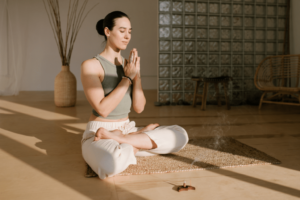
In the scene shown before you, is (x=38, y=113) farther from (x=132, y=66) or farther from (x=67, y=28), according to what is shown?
(x=132, y=66)

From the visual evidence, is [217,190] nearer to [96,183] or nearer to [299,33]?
[96,183]

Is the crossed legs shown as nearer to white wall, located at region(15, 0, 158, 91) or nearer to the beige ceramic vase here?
the beige ceramic vase

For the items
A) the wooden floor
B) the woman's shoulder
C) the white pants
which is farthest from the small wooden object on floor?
the woman's shoulder

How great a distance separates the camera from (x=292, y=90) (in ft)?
10.4

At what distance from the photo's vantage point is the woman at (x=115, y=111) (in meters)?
1.24

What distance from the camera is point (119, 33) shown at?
1412mm

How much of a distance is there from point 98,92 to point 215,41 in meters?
3.00

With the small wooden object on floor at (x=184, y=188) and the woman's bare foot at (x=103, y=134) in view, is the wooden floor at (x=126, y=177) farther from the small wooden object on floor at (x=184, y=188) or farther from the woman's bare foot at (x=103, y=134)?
the woman's bare foot at (x=103, y=134)

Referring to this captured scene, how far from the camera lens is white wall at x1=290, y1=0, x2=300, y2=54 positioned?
13.1 feet

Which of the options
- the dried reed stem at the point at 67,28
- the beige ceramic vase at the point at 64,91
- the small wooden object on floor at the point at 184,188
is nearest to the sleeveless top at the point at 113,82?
the small wooden object on floor at the point at 184,188

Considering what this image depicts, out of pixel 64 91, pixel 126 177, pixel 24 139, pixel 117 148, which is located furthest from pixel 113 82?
pixel 64 91

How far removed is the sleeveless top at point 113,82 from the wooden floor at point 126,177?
0.34m

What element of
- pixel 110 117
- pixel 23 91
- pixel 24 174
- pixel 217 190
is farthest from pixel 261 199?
pixel 23 91

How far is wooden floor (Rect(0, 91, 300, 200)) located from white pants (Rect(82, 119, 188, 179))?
7 centimetres
